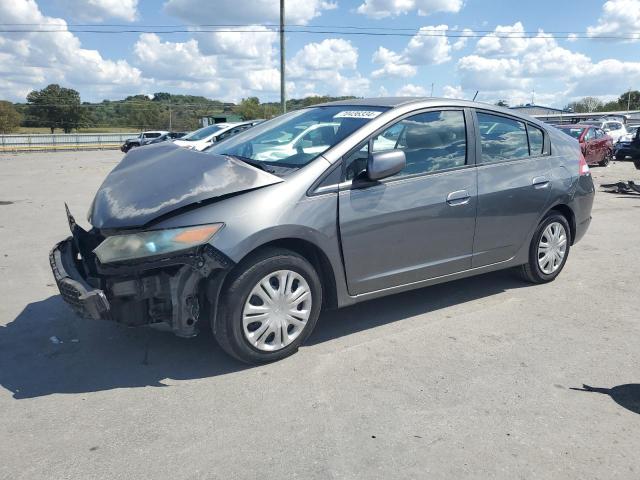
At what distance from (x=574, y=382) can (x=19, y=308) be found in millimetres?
4450

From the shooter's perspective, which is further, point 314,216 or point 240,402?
point 314,216

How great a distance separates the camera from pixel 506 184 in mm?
4875

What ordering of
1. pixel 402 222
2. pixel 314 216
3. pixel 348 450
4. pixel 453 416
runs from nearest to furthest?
pixel 348 450 → pixel 453 416 → pixel 314 216 → pixel 402 222

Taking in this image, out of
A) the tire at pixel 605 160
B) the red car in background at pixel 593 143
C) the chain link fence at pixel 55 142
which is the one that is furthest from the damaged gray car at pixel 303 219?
the chain link fence at pixel 55 142

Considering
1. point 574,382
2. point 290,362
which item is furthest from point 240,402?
point 574,382

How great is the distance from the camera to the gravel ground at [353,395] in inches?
109

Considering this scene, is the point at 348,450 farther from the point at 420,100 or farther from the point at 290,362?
the point at 420,100

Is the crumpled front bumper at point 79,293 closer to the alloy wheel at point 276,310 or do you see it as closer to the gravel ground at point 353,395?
the gravel ground at point 353,395

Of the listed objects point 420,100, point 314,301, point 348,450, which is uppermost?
point 420,100

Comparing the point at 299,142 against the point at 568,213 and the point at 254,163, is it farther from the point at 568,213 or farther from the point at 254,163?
the point at 568,213

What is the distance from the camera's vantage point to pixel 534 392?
3.46 meters

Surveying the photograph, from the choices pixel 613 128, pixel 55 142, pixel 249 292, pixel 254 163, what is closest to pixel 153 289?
pixel 249 292

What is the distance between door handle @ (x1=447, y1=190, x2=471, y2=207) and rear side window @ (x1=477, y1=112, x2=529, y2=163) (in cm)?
42

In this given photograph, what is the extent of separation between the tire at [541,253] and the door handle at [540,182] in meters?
0.33
